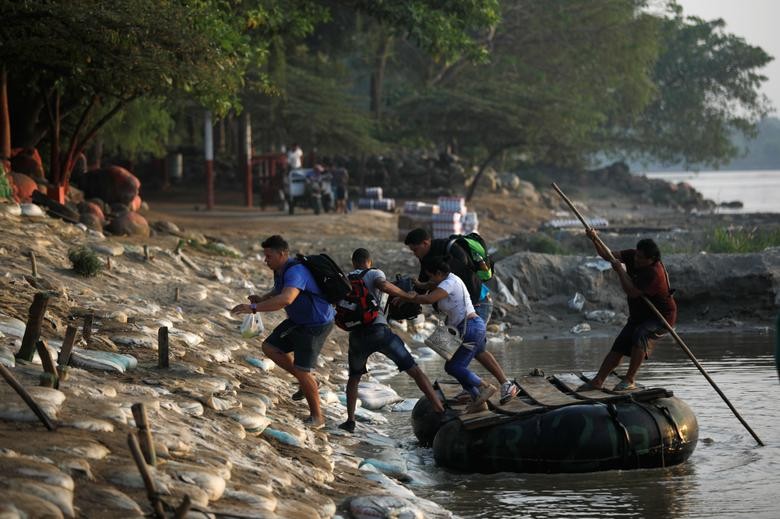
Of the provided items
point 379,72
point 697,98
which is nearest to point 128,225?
point 379,72

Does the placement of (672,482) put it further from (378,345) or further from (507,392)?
(378,345)

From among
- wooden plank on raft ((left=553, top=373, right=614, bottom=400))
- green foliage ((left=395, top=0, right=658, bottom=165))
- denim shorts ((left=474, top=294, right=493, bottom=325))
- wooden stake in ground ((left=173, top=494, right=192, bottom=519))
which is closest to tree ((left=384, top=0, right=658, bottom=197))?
green foliage ((left=395, top=0, right=658, bottom=165))

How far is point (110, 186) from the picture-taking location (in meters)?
22.9

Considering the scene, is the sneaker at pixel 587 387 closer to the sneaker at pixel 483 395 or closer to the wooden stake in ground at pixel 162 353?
the sneaker at pixel 483 395

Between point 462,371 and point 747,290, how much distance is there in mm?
10856

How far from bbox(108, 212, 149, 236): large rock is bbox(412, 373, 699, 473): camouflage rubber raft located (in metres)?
10.9

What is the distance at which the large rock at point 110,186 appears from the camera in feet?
74.6

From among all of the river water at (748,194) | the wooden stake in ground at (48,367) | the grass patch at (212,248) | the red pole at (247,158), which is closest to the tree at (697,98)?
the river water at (748,194)

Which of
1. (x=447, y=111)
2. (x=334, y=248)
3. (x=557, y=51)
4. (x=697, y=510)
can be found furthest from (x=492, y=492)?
(x=557, y=51)

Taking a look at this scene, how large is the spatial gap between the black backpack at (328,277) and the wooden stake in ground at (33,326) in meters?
2.02

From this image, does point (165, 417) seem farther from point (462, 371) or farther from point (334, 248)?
point (334, 248)

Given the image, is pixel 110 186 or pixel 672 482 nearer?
pixel 672 482

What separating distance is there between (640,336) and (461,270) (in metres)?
1.62

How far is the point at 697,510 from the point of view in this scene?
8875 millimetres
